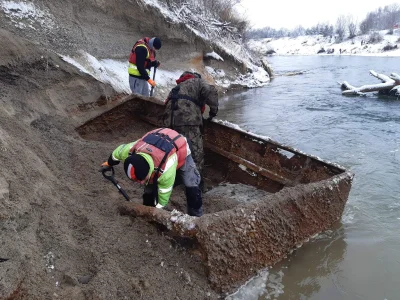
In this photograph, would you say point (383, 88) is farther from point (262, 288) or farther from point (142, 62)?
point (262, 288)

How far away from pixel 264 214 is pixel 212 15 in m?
17.1

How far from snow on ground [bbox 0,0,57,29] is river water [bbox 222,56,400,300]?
18.0 feet

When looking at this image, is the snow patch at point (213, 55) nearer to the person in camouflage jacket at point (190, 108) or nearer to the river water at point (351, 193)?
the river water at point (351, 193)

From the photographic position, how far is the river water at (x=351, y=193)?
3148 mm

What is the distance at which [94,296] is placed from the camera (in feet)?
7.57

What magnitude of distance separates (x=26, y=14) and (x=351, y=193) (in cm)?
725

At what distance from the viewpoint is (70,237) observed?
8.95 ft

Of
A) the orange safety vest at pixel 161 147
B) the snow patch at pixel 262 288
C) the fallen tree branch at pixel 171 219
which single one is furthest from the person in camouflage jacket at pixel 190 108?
the snow patch at pixel 262 288

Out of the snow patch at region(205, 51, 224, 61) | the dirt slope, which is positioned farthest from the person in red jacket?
the snow patch at region(205, 51, 224, 61)

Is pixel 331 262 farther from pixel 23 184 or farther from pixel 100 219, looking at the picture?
pixel 23 184

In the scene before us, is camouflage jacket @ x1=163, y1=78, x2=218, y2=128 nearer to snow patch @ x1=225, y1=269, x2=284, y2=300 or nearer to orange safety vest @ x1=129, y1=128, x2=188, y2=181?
orange safety vest @ x1=129, y1=128, x2=188, y2=181

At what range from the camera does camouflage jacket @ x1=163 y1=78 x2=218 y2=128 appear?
4.63 meters

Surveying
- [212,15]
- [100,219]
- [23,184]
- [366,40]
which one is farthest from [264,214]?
[366,40]

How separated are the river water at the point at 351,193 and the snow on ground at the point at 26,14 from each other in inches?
216
